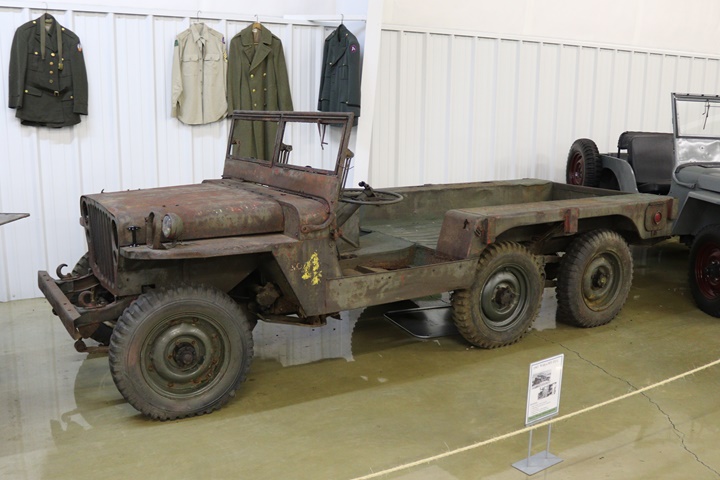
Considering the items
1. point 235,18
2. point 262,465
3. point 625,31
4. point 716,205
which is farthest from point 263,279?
point 625,31

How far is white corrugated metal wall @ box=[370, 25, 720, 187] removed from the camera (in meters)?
7.46

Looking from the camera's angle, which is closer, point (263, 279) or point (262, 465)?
Answer: point (262, 465)

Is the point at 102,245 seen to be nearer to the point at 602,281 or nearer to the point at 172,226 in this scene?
the point at 172,226

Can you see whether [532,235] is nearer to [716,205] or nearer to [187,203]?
[716,205]

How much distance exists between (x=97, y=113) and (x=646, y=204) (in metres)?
4.54

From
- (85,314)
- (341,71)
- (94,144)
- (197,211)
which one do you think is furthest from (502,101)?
(85,314)

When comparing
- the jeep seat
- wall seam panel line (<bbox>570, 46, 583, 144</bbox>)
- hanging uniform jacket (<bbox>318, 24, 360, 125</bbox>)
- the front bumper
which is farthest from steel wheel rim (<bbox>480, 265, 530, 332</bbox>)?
wall seam panel line (<bbox>570, 46, 583, 144</bbox>)

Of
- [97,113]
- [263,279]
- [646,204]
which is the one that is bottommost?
[263,279]

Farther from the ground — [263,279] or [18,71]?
[18,71]

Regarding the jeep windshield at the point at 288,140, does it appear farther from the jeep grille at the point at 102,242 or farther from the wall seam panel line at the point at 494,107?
the wall seam panel line at the point at 494,107

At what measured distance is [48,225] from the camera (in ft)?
20.0

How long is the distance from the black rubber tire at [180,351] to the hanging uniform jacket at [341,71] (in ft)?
10.6

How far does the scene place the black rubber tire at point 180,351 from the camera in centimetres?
363

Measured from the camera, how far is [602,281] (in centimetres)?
534
